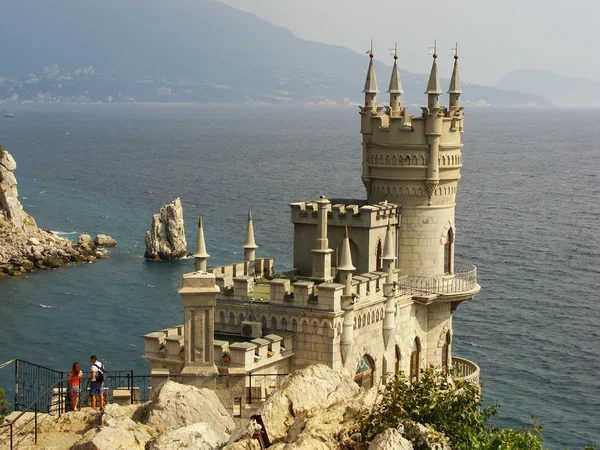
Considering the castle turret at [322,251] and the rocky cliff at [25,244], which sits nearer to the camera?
the castle turret at [322,251]

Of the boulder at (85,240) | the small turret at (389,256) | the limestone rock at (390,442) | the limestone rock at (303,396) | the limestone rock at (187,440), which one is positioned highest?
the small turret at (389,256)

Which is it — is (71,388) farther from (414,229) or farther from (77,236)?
(77,236)

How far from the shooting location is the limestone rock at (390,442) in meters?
18.7

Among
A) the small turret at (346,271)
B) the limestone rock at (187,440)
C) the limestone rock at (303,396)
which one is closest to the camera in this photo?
the limestone rock at (187,440)

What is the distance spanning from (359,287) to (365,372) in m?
3.18

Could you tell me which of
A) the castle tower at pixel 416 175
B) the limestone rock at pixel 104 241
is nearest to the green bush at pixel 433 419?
the castle tower at pixel 416 175

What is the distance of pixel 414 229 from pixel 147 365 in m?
29.6

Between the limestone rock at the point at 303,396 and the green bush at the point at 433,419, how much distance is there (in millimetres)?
1381

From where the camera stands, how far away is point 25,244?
10331cm

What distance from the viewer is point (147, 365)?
64.6 metres

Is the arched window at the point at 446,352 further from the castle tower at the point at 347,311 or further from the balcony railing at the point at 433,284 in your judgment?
the castle tower at the point at 347,311

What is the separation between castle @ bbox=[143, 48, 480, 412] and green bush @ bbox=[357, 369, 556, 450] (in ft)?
28.0

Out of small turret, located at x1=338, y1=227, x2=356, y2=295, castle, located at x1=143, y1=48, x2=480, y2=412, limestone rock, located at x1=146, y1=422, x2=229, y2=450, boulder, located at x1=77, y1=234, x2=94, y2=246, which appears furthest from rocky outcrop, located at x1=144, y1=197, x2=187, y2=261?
limestone rock, located at x1=146, y1=422, x2=229, y2=450

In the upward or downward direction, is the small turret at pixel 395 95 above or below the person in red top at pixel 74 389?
above
